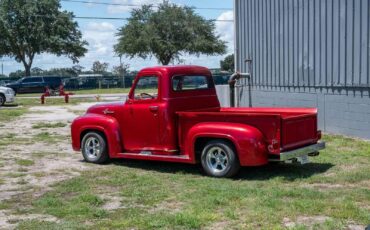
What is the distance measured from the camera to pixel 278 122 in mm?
8375

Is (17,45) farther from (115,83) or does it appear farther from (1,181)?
(1,181)

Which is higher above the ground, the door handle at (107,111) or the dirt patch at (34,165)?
the door handle at (107,111)

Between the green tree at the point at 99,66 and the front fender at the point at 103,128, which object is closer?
the front fender at the point at 103,128

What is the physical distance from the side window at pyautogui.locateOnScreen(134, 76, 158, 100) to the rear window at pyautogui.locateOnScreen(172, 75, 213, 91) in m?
0.34

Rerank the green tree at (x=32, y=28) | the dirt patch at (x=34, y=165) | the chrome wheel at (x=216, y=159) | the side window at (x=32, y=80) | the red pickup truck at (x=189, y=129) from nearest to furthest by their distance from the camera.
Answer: the dirt patch at (x=34, y=165) → the red pickup truck at (x=189, y=129) → the chrome wheel at (x=216, y=159) → the side window at (x=32, y=80) → the green tree at (x=32, y=28)

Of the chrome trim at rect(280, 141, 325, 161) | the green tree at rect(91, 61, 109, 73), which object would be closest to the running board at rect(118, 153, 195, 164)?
the chrome trim at rect(280, 141, 325, 161)

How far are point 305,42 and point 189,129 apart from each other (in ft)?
20.2

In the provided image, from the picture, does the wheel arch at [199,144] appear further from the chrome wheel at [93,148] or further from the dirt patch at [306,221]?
the dirt patch at [306,221]

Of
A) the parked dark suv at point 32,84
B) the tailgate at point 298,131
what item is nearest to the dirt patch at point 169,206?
the tailgate at point 298,131

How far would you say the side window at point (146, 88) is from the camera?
9711 mm

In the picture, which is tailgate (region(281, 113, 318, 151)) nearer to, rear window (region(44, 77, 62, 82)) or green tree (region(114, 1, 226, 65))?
rear window (region(44, 77, 62, 82))

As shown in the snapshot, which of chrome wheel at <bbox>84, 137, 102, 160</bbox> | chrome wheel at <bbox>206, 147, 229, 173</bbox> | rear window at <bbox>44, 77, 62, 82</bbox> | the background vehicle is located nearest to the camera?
chrome wheel at <bbox>206, 147, 229, 173</bbox>

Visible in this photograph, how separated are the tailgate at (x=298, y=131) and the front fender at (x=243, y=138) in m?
0.36

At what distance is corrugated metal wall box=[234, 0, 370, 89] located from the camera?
1242 cm
